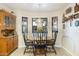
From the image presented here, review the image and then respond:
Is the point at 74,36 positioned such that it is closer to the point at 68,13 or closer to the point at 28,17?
the point at 68,13

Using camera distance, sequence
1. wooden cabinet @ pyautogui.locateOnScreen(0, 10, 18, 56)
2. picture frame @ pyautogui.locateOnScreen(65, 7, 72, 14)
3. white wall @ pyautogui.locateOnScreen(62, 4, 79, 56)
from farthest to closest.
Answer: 1. wooden cabinet @ pyautogui.locateOnScreen(0, 10, 18, 56)
2. white wall @ pyautogui.locateOnScreen(62, 4, 79, 56)
3. picture frame @ pyautogui.locateOnScreen(65, 7, 72, 14)

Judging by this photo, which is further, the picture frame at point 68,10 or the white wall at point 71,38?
the white wall at point 71,38

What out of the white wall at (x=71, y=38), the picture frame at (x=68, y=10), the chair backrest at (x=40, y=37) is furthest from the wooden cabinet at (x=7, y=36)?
the picture frame at (x=68, y=10)

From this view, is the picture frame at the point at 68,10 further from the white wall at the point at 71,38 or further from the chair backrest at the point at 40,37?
the chair backrest at the point at 40,37

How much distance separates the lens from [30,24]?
2965mm

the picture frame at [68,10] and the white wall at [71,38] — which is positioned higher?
the picture frame at [68,10]

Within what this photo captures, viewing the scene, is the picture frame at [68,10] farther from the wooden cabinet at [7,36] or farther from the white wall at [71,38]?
the wooden cabinet at [7,36]

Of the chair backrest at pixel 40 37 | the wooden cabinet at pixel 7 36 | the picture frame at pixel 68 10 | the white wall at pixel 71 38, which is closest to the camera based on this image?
the picture frame at pixel 68 10

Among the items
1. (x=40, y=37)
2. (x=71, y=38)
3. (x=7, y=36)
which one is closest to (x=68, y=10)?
(x=71, y=38)

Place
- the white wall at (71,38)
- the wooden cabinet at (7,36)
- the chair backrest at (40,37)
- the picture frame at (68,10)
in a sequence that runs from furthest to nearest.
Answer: the wooden cabinet at (7,36) → the chair backrest at (40,37) → the white wall at (71,38) → the picture frame at (68,10)

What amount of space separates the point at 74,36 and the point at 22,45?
1.33m

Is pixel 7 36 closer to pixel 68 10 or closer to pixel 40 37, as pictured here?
pixel 40 37

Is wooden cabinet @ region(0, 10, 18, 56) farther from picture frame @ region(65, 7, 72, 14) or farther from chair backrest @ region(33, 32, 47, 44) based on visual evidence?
picture frame @ region(65, 7, 72, 14)

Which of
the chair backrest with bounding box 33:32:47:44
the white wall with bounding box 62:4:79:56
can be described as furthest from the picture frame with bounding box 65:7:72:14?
the chair backrest with bounding box 33:32:47:44
